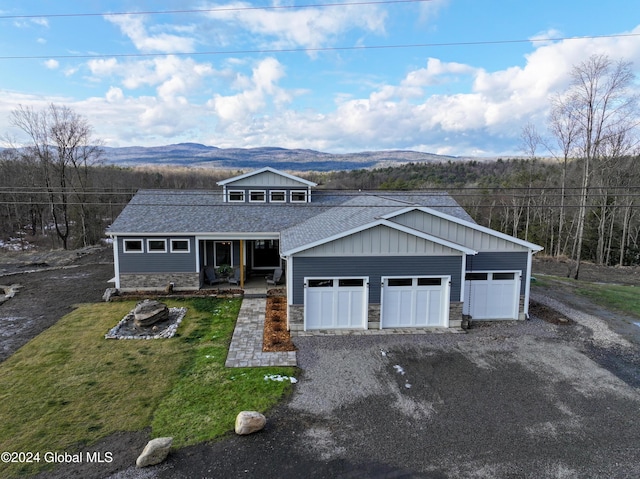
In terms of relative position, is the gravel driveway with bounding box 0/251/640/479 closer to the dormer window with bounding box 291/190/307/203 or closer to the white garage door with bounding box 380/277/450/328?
the white garage door with bounding box 380/277/450/328

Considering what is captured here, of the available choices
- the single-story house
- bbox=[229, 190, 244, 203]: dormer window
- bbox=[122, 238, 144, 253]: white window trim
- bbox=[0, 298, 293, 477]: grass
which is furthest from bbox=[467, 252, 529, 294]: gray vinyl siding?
bbox=[122, 238, 144, 253]: white window trim

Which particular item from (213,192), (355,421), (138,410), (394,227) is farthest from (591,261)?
(138,410)

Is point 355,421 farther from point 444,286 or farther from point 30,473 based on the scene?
point 444,286

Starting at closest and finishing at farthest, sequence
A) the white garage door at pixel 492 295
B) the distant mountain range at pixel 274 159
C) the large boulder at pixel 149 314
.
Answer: the large boulder at pixel 149 314 < the white garage door at pixel 492 295 < the distant mountain range at pixel 274 159

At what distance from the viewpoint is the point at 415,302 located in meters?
12.2

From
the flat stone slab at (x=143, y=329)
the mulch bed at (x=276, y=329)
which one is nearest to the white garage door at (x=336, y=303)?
the mulch bed at (x=276, y=329)

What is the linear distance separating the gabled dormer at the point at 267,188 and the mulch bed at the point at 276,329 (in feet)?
21.3

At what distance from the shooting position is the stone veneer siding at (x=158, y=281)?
635 inches

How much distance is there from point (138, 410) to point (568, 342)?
462 inches

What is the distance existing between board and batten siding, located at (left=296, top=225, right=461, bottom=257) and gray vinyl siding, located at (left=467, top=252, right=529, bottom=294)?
1.25 meters

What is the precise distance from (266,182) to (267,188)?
320 mm

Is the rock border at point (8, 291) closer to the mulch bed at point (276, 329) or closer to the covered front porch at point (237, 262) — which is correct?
the covered front porch at point (237, 262)

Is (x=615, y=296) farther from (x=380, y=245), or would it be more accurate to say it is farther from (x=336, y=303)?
(x=336, y=303)

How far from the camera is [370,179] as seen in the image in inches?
2534
